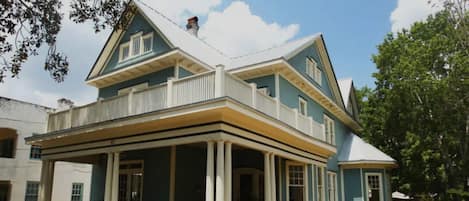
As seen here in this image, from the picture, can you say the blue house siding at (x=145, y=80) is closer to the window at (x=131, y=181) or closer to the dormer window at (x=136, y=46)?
the dormer window at (x=136, y=46)

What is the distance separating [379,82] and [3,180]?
24936mm

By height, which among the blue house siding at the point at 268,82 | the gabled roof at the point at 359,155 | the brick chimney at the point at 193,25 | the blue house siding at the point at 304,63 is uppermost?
the brick chimney at the point at 193,25

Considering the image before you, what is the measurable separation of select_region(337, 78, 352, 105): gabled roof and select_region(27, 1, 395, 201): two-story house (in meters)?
2.78

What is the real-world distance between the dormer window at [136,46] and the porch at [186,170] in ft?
15.4

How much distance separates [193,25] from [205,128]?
13.0m

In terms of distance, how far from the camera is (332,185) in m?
19.8

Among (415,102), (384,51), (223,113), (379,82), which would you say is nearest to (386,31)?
(384,51)

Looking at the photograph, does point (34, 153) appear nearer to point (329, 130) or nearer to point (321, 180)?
point (321, 180)

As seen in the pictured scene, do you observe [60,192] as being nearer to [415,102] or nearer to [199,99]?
[199,99]

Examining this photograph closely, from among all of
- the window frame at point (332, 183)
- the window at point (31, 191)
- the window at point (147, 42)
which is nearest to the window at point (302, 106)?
the window frame at point (332, 183)

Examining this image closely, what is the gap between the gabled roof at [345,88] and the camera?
26206 mm

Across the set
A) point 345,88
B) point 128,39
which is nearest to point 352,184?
point 345,88

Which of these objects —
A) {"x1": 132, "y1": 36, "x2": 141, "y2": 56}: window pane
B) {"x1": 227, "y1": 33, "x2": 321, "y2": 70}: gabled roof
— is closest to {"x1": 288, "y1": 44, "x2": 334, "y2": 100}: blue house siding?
{"x1": 227, "y1": 33, "x2": 321, "y2": 70}: gabled roof

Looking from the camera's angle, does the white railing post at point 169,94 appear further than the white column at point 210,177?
Yes
